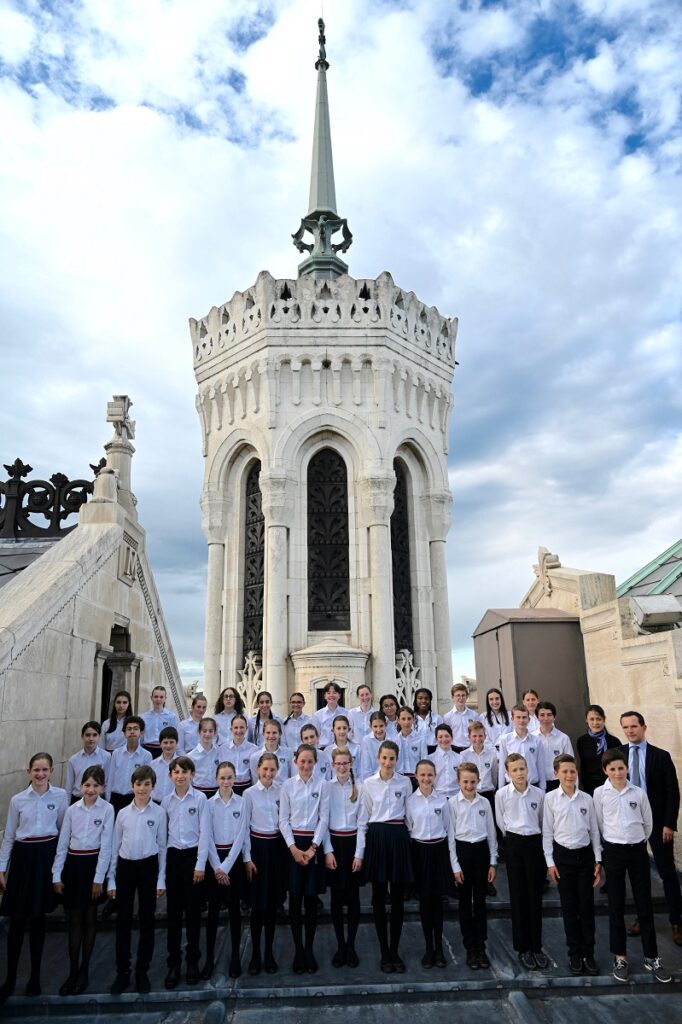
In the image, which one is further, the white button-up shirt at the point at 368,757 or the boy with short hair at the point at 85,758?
the white button-up shirt at the point at 368,757

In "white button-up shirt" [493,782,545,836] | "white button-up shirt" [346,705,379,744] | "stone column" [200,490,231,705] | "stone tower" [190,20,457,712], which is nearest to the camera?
"white button-up shirt" [493,782,545,836]

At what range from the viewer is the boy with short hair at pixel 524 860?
4750 mm

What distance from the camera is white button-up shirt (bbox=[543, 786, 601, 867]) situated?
4707 millimetres

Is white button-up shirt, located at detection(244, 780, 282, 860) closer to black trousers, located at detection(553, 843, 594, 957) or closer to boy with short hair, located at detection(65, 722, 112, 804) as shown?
boy with short hair, located at detection(65, 722, 112, 804)

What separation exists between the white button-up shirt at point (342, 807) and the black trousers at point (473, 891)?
32.0 inches

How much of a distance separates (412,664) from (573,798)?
466 inches

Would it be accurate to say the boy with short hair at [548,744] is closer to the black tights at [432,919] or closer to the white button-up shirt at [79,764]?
the black tights at [432,919]

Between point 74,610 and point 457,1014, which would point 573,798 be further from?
point 74,610

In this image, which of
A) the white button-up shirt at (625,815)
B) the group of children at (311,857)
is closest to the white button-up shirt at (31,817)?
the group of children at (311,857)

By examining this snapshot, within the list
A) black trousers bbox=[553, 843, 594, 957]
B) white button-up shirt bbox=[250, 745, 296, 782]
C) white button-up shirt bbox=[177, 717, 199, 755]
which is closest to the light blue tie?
black trousers bbox=[553, 843, 594, 957]

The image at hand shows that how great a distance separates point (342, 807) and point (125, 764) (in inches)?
85.7

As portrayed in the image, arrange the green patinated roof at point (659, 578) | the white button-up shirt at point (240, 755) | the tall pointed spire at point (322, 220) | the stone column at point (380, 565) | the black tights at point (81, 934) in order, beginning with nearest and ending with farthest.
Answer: the black tights at point (81, 934) < the white button-up shirt at point (240, 755) < the green patinated roof at point (659, 578) < the stone column at point (380, 565) < the tall pointed spire at point (322, 220)

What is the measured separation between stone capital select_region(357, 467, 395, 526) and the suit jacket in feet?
36.9

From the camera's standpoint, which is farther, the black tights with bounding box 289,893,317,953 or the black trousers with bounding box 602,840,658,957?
the black tights with bounding box 289,893,317,953
